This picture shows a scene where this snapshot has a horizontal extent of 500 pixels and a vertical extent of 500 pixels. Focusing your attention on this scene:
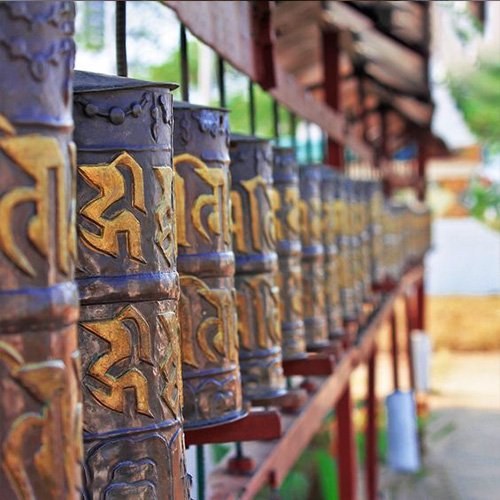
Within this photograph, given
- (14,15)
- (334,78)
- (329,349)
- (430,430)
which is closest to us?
(14,15)

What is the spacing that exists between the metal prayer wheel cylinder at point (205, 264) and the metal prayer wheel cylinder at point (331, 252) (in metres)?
1.75

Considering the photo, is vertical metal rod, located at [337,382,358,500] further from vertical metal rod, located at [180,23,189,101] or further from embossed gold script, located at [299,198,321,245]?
vertical metal rod, located at [180,23,189,101]

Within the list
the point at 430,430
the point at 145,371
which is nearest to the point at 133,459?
the point at 145,371

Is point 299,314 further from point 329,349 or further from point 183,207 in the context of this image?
point 183,207

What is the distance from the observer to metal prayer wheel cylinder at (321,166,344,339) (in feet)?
12.6

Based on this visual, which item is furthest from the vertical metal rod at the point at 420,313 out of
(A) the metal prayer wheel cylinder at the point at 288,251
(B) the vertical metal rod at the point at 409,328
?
(A) the metal prayer wheel cylinder at the point at 288,251

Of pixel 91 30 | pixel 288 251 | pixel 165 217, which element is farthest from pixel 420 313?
pixel 165 217

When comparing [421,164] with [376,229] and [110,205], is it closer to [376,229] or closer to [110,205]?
[376,229]

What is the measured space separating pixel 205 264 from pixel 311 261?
61.1 inches

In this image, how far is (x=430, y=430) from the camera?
574 inches

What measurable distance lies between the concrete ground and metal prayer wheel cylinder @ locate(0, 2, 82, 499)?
860cm

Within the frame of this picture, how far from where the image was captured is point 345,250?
4430 millimetres

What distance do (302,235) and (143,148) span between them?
194cm

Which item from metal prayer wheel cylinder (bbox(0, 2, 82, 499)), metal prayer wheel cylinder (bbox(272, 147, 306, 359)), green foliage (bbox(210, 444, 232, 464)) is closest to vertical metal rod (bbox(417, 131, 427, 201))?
green foliage (bbox(210, 444, 232, 464))
